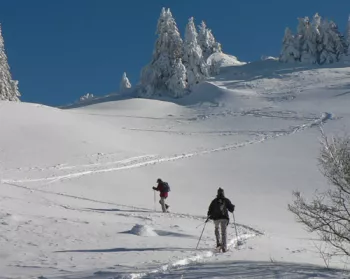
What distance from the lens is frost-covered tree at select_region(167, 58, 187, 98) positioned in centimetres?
6269

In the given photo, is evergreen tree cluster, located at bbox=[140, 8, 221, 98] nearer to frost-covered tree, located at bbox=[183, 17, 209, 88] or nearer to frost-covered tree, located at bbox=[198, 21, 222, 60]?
frost-covered tree, located at bbox=[183, 17, 209, 88]

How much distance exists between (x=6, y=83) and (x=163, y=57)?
2061 centimetres

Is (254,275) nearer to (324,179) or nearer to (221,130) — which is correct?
(324,179)

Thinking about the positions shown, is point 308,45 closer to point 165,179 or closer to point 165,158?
point 165,158

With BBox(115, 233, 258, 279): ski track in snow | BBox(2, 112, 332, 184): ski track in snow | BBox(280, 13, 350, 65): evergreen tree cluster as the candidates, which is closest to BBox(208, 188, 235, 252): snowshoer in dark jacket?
BBox(115, 233, 258, 279): ski track in snow

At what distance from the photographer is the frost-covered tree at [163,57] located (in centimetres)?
6562

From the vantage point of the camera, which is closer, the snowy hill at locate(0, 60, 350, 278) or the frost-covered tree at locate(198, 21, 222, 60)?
the snowy hill at locate(0, 60, 350, 278)

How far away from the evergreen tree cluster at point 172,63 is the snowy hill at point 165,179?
266 inches

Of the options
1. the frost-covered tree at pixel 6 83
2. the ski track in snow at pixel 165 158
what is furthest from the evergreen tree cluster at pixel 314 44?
the frost-covered tree at pixel 6 83

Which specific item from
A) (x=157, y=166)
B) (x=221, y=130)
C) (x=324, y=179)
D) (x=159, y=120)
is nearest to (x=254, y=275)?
(x=324, y=179)

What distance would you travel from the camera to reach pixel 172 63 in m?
66.1

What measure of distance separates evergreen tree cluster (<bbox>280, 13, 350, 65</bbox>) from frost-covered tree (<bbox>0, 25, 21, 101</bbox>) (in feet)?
124

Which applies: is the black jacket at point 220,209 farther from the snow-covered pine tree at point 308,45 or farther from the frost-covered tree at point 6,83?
the snow-covered pine tree at point 308,45

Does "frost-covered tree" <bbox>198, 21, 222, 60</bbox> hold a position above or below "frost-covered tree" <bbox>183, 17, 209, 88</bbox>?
above
